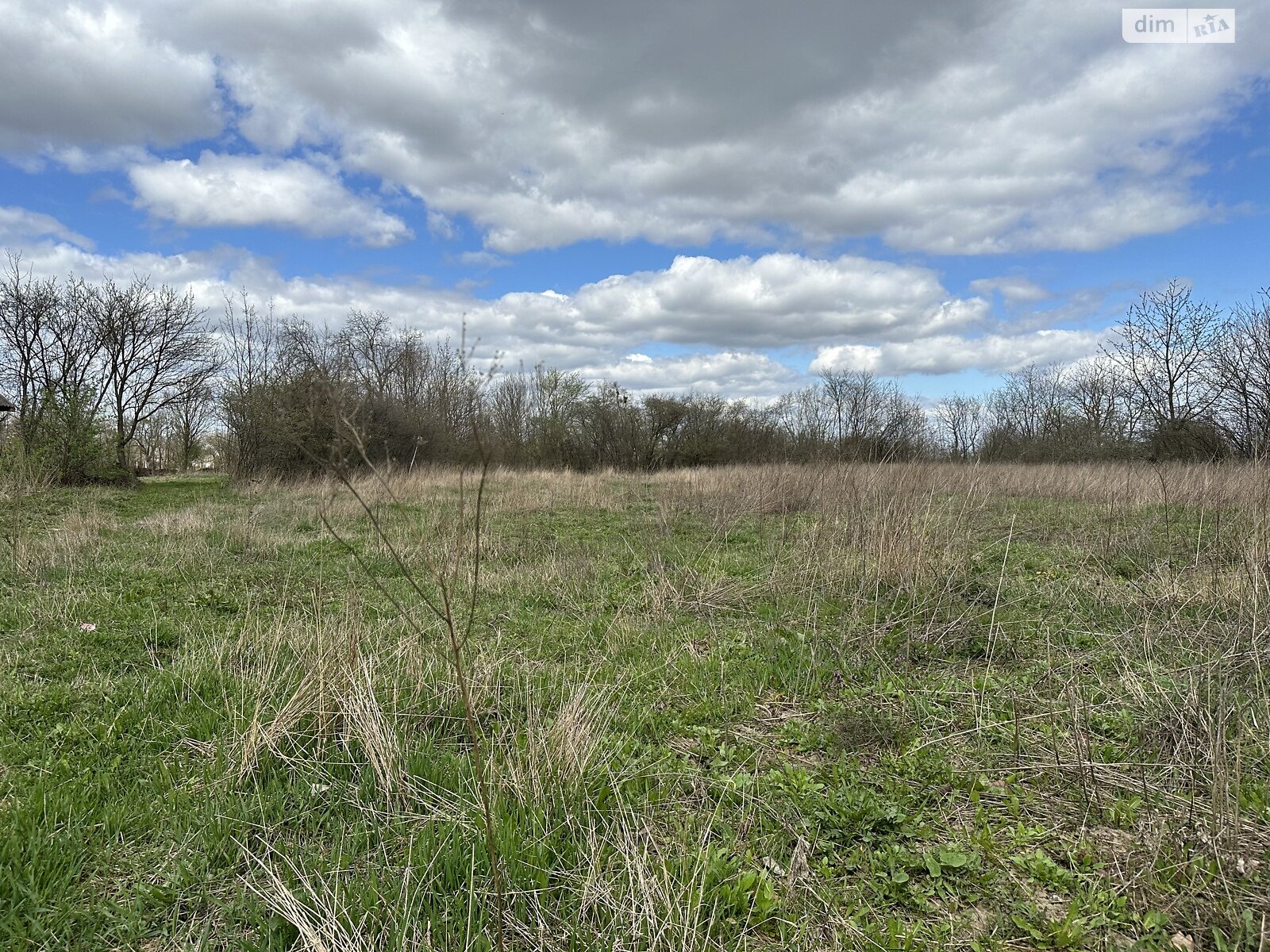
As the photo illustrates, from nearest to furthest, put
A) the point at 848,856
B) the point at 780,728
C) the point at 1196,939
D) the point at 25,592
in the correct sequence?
the point at 1196,939
the point at 848,856
the point at 780,728
the point at 25,592

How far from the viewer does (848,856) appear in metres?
2.12

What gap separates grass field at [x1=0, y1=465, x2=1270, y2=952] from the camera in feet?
5.93

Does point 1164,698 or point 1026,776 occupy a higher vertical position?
point 1164,698

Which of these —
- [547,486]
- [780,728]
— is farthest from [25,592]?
[547,486]

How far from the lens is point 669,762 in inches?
105

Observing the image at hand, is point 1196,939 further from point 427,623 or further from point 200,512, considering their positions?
point 200,512

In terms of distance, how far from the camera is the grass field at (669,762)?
5.93 feet

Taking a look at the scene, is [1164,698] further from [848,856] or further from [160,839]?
[160,839]

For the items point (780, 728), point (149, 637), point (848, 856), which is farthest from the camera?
point (149, 637)

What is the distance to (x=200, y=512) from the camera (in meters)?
A: 10.6

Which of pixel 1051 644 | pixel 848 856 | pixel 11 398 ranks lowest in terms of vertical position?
pixel 848 856

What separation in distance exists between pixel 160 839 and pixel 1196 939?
315 centimetres

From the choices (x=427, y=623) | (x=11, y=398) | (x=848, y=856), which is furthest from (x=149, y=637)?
(x=11, y=398)

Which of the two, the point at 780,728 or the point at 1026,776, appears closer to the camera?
the point at 1026,776
